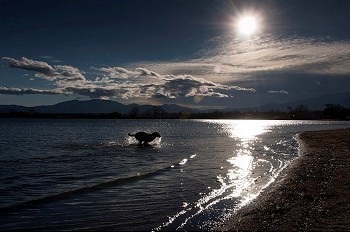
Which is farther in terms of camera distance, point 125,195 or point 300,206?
point 125,195

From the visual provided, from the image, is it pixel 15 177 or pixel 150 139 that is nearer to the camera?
pixel 15 177

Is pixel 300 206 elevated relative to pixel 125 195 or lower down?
elevated

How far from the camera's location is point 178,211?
1172 cm

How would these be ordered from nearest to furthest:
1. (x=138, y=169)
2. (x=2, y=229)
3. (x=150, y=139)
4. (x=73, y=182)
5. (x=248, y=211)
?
1. (x=2, y=229)
2. (x=248, y=211)
3. (x=73, y=182)
4. (x=138, y=169)
5. (x=150, y=139)

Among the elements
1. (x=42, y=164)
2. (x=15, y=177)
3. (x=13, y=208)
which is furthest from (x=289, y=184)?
(x=42, y=164)

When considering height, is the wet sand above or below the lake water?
above

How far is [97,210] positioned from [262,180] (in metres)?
9.59

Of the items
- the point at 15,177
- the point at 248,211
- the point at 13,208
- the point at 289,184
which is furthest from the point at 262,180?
the point at 15,177

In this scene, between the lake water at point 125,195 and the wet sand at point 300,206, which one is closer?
the wet sand at point 300,206

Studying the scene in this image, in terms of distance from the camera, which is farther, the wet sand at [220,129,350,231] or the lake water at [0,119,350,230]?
the lake water at [0,119,350,230]

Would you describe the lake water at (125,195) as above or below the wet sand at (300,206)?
below

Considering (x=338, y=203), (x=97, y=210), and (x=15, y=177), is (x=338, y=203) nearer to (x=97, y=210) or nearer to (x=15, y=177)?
(x=97, y=210)

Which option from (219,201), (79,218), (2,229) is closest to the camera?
(2,229)

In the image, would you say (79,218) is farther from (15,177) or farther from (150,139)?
(150,139)
